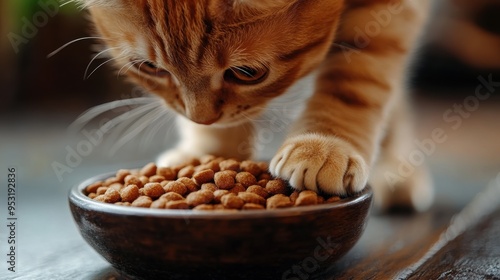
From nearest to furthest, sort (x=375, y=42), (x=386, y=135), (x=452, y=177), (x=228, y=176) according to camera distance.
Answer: (x=228, y=176) < (x=375, y=42) < (x=386, y=135) < (x=452, y=177)

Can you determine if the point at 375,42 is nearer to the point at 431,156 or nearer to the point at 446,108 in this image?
the point at 431,156

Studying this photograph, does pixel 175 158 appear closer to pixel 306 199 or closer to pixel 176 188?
pixel 176 188

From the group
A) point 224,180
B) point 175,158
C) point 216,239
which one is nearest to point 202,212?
point 216,239

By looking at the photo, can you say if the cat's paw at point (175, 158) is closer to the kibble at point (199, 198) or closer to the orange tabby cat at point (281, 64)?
the orange tabby cat at point (281, 64)

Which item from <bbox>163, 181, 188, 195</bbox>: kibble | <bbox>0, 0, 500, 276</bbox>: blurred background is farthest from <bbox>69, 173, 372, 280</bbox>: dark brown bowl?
<bbox>0, 0, 500, 276</bbox>: blurred background

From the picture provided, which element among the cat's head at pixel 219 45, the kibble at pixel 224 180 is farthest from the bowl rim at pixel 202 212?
the cat's head at pixel 219 45

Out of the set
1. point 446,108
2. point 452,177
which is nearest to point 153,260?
point 452,177

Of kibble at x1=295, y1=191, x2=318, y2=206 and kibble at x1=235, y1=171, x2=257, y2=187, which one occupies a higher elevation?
kibble at x1=235, y1=171, x2=257, y2=187

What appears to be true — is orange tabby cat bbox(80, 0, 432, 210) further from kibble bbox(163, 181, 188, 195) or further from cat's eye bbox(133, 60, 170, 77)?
kibble bbox(163, 181, 188, 195)
